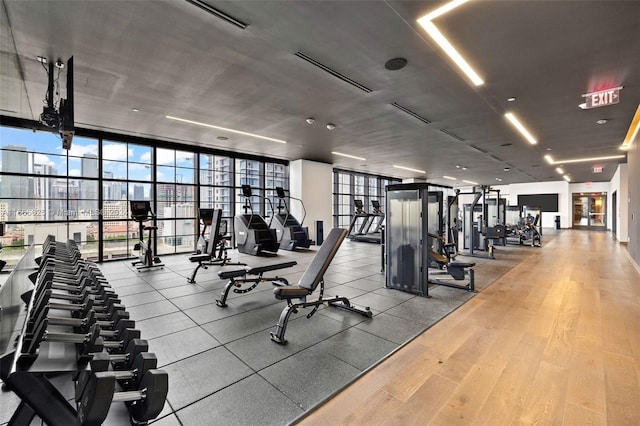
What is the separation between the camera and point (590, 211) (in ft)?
57.9

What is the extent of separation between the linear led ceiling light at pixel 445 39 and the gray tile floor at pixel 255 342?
125 inches

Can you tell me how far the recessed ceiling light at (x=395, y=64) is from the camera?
140 inches

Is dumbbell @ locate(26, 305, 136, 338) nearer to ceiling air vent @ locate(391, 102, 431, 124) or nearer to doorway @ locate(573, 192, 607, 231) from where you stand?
ceiling air vent @ locate(391, 102, 431, 124)

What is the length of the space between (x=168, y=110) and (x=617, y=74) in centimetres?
705

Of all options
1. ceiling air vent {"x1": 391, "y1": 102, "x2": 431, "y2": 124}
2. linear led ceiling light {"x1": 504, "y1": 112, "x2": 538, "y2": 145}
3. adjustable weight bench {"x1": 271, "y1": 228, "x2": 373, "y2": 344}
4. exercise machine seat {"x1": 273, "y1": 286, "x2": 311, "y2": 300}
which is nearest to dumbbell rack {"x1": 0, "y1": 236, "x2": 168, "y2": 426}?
exercise machine seat {"x1": 273, "y1": 286, "x2": 311, "y2": 300}

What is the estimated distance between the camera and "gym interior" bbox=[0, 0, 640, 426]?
6.18ft

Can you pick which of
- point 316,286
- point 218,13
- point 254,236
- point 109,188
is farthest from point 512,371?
point 109,188

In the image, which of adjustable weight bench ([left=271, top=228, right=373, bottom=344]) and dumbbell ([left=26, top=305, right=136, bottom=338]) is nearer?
dumbbell ([left=26, top=305, right=136, bottom=338])

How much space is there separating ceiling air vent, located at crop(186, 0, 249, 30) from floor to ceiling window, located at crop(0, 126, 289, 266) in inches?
185

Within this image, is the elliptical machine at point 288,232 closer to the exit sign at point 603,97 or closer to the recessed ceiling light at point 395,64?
the recessed ceiling light at point 395,64

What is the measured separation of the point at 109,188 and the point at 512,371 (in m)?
8.67

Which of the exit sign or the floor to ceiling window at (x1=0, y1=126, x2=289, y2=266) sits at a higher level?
the exit sign

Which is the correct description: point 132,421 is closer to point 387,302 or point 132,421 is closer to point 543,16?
point 387,302

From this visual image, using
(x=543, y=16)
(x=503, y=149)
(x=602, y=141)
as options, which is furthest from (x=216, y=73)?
(x=602, y=141)
